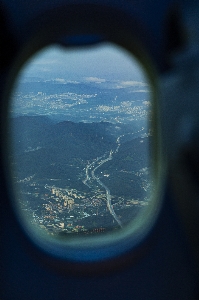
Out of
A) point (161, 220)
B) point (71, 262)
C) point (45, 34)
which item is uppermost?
point (45, 34)

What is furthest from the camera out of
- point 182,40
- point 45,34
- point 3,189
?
point 3,189

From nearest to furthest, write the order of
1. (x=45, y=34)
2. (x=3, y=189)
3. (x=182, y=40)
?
(x=182, y=40) → (x=45, y=34) → (x=3, y=189)

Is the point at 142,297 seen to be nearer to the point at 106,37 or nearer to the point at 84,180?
the point at 84,180

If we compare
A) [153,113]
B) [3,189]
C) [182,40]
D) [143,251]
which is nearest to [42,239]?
[3,189]

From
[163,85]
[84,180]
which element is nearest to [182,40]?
[163,85]

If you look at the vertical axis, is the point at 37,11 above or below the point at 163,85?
above

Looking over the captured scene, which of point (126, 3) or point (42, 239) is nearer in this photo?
point (126, 3)

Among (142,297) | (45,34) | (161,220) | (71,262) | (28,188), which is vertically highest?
(45,34)

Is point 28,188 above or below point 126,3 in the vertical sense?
below

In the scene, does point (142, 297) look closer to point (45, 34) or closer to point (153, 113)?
point (153, 113)
